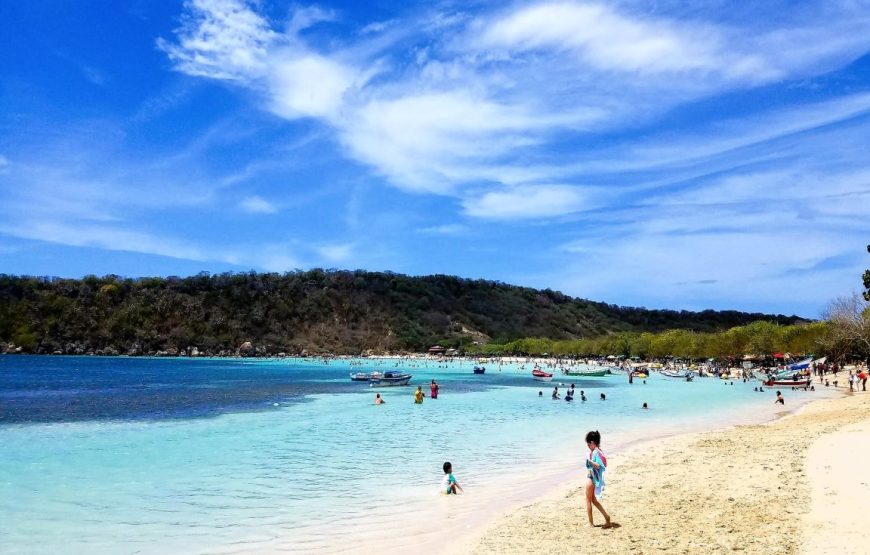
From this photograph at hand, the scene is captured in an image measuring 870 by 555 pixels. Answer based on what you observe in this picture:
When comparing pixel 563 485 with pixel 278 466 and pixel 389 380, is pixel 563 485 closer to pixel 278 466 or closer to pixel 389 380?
pixel 278 466

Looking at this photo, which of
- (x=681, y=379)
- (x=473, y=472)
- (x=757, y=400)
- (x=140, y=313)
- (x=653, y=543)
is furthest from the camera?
(x=140, y=313)

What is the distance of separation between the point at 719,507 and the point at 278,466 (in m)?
11.6

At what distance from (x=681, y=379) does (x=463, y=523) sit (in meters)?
65.3

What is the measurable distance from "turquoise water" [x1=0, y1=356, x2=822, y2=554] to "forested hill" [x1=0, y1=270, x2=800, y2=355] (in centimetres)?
11477

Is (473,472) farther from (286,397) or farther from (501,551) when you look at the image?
(286,397)

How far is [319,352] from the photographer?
149 meters

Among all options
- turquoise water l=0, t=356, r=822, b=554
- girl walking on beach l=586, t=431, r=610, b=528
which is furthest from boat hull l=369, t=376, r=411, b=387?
girl walking on beach l=586, t=431, r=610, b=528

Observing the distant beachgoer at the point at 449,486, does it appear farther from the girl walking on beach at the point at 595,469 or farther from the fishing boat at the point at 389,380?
the fishing boat at the point at 389,380

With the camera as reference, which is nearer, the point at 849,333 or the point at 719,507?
the point at 719,507

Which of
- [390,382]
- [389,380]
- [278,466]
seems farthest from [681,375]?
[278,466]

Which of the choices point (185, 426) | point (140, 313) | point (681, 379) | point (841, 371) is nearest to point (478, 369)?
point (681, 379)

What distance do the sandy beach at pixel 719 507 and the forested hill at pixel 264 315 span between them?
454 ft

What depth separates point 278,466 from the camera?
17.2m

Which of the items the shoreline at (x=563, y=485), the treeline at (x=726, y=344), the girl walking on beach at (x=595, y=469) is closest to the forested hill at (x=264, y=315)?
the treeline at (x=726, y=344)
